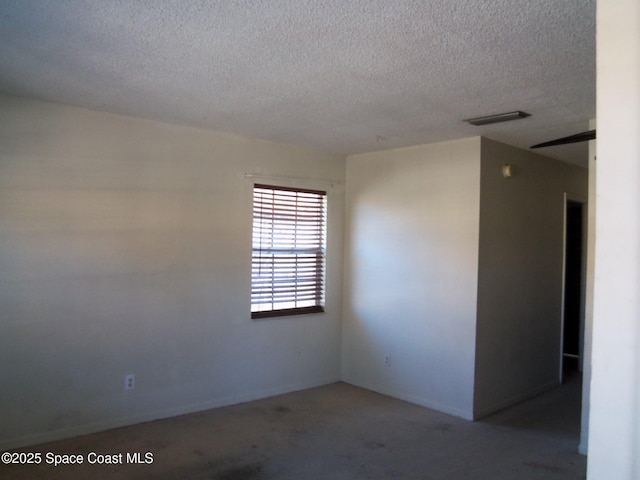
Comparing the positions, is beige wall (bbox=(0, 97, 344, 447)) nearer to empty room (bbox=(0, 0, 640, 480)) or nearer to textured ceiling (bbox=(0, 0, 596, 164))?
empty room (bbox=(0, 0, 640, 480))

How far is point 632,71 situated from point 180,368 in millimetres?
3942

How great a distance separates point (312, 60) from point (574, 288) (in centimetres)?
518

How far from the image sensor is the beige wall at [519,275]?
13.9 feet

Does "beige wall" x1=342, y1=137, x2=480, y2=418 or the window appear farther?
the window

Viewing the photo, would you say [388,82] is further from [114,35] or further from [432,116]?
[114,35]

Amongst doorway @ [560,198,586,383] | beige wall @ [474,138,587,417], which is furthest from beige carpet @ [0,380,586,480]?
doorway @ [560,198,586,383]

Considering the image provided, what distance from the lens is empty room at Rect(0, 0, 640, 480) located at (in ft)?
7.80

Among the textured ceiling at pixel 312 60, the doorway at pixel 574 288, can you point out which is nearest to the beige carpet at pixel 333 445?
the doorway at pixel 574 288

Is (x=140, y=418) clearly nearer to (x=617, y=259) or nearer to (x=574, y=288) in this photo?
(x=617, y=259)

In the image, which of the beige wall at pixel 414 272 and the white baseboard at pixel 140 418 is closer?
the white baseboard at pixel 140 418

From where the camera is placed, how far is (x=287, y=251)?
4.82m

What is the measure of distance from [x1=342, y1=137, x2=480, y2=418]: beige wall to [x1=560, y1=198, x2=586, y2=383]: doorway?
2.31 metres

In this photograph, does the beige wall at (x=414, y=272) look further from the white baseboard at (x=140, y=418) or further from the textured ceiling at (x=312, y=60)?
the white baseboard at (x=140, y=418)

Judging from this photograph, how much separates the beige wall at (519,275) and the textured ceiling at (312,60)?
686 millimetres
